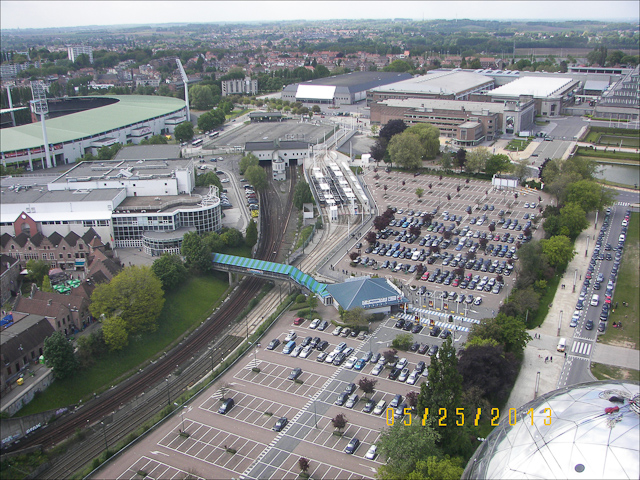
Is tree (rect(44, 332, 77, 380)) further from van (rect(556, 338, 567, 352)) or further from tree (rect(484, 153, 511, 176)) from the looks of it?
tree (rect(484, 153, 511, 176))

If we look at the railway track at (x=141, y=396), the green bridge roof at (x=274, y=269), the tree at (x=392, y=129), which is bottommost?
the railway track at (x=141, y=396)

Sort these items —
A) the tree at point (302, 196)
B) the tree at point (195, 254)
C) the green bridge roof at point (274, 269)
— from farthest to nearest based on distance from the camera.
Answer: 1. the tree at point (302, 196)
2. the tree at point (195, 254)
3. the green bridge roof at point (274, 269)

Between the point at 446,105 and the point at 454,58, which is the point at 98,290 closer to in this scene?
the point at 446,105

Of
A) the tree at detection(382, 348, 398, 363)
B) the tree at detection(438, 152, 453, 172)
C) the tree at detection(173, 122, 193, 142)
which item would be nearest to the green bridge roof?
the tree at detection(382, 348, 398, 363)

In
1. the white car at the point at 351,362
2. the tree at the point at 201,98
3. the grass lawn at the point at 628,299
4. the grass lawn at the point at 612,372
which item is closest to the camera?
the grass lawn at the point at 612,372

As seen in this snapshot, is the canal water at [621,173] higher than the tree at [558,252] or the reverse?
the reverse

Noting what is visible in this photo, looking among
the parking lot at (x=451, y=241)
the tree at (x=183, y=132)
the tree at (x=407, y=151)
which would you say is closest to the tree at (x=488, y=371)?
the parking lot at (x=451, y=241)

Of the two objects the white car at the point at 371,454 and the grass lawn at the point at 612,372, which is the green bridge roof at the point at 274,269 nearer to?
the white car at the point at 371,454

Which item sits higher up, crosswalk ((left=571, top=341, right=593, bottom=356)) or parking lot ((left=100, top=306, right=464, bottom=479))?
crosswalk ((left=571, top=341, right=593, bottom=356))
